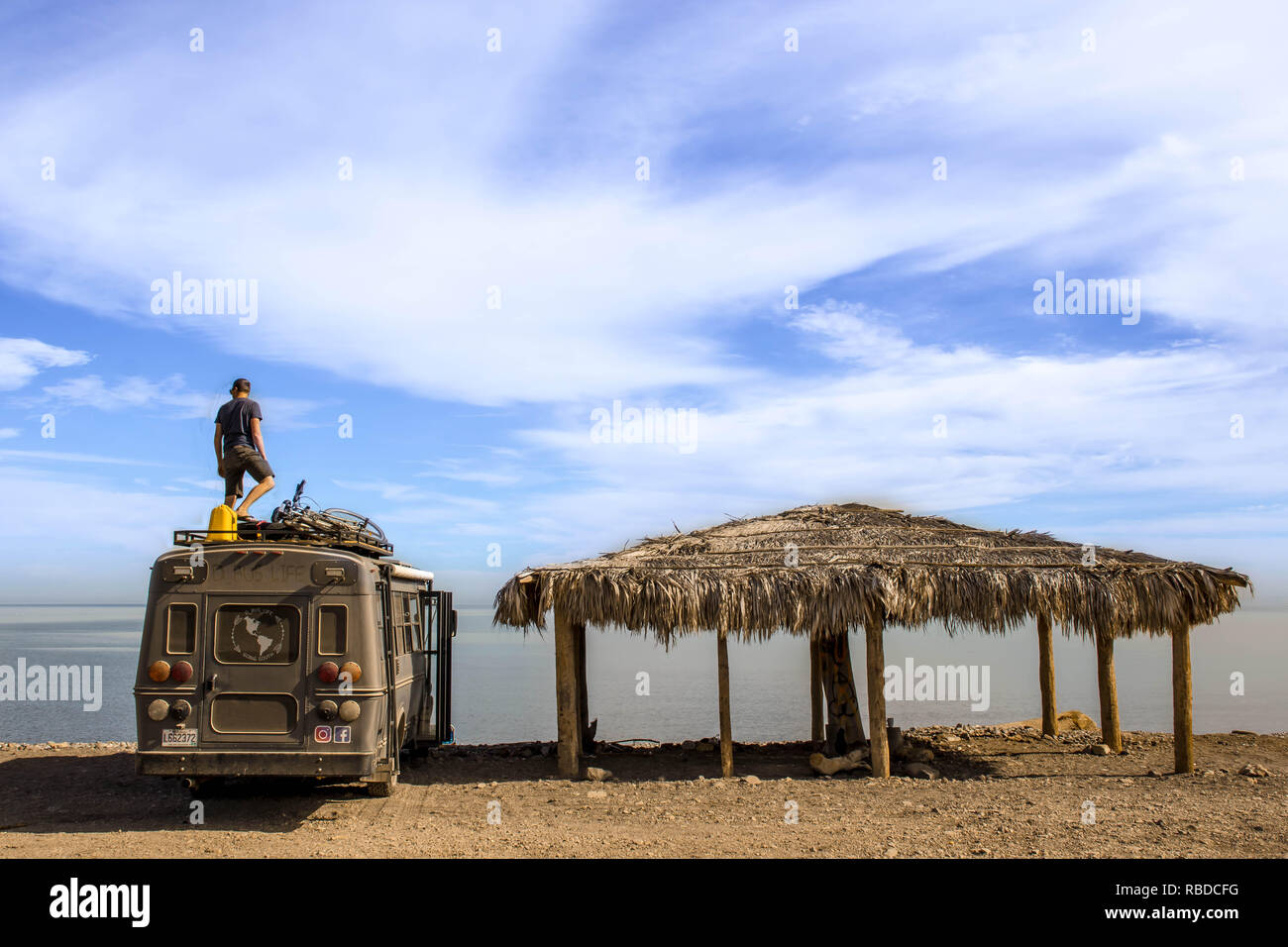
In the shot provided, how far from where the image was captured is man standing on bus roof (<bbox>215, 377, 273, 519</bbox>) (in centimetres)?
1094

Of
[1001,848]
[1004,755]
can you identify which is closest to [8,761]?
[1001,848]

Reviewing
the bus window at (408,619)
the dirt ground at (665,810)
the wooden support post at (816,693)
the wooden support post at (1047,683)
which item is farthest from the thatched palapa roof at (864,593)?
the wooden support post at (1047,683)

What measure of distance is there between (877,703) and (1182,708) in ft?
12.4

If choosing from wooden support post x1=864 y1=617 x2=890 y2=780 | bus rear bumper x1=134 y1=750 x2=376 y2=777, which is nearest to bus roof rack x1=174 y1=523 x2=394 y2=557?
bus rear bumper x1=134 y1=750 x2=376 y2=777

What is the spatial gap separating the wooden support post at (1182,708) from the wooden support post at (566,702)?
726cm

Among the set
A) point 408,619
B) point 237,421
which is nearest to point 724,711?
point 408,619

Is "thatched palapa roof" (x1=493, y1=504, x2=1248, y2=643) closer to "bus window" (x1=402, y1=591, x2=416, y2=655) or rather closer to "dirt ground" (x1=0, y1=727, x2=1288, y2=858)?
"bus window" (x1=402, y1=591, x2=416, y2=655)

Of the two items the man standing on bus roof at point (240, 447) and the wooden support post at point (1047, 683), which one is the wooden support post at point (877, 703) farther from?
the man standing on bus roof at point (240, 447)

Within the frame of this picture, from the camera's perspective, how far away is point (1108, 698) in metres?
15.5

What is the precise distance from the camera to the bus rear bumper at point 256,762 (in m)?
9.27

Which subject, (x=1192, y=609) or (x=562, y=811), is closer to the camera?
(x=562, y=811)

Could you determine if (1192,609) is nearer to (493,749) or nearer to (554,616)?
(554,616)

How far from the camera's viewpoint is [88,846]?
340 inches
